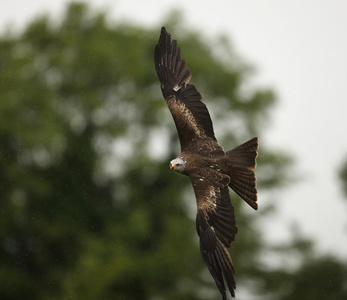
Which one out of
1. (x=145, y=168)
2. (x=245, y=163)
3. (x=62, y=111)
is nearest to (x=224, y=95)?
(x=145, y=168)

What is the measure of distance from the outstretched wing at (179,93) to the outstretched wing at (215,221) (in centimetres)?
96

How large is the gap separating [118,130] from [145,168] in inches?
71.5

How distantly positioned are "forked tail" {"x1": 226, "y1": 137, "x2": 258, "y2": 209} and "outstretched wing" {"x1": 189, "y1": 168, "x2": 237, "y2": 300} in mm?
196

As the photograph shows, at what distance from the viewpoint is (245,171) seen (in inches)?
431

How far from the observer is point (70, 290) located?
28.1 meters

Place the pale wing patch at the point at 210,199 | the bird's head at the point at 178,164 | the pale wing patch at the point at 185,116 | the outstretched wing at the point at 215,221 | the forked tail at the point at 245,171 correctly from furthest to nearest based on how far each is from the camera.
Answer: the pale wing patch at the point at 185,116 < the bird's head at the point at 178,164 < the forked tail at the point at 245,171 < the pale wing patch at the point at 210,199 < the outstretched wing at the point at 215,221

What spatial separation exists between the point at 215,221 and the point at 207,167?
2.98 ft

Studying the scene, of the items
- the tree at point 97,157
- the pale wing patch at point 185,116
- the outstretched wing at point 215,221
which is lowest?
the outstretched wing at point 215,221

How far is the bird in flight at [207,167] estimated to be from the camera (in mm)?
10117

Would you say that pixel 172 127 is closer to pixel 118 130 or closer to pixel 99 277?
pixel 118 130

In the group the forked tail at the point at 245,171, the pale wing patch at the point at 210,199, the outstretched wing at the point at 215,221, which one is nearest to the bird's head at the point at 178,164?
the outstretched wing at the point at 215,221

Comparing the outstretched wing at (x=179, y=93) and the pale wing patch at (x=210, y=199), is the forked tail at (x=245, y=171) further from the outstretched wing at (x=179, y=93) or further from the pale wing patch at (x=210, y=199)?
the outstretched wing at (x=179, y=93)

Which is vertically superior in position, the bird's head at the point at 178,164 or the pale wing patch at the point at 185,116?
the pale wing patch at the point at 185,116

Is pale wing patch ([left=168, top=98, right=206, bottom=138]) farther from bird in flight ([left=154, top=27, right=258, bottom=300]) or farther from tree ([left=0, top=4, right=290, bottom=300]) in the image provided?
tree ([left=0, top=4, right=290, bottom=300])
